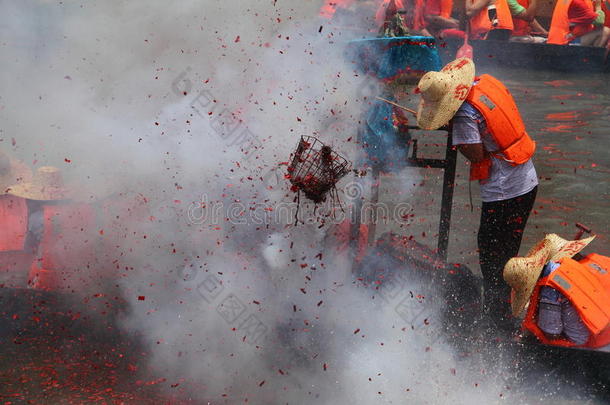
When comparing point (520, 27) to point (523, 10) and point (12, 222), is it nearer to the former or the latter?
point (523, 10)

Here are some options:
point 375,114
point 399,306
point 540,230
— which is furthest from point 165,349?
point 540,230

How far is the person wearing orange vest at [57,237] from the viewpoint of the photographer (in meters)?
5.14

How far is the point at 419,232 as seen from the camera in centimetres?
678

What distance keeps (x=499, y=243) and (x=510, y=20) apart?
564cm

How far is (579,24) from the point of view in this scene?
30.6 ft

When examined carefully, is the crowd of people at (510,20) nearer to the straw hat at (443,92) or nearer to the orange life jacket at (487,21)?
the orange life jacket at (487,21)

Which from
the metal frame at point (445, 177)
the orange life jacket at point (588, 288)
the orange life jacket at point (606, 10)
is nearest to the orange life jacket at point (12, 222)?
the metal frame at point (445, 177)

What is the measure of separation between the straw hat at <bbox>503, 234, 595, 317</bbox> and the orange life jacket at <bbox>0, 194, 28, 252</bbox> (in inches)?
162

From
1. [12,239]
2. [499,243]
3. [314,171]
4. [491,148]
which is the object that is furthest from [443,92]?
[12,239]

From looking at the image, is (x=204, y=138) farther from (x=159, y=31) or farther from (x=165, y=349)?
(x=165, y=349)

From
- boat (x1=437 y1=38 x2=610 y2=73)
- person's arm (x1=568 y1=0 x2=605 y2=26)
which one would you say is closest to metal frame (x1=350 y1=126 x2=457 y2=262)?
boat (x1=437 y1=38 x2=610 y2=73)

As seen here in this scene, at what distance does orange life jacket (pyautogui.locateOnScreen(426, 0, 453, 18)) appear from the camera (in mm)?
8578

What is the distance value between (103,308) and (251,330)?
1.27 metres

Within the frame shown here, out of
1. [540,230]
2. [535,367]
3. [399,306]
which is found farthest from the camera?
[540,230]
